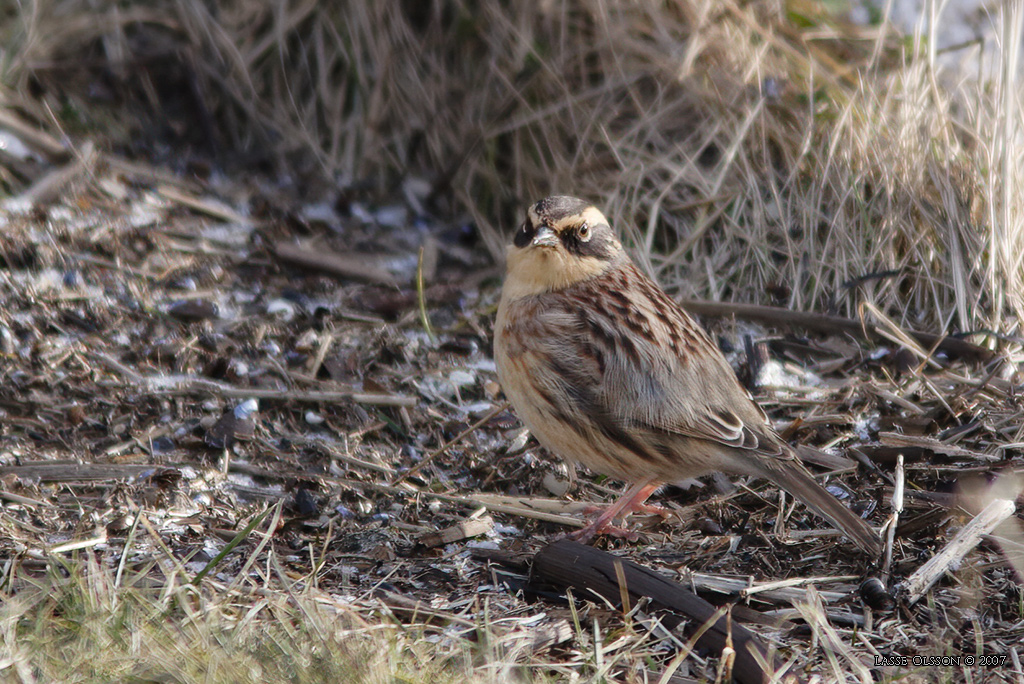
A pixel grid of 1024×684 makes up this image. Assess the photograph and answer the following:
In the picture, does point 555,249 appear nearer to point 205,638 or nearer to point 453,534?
point 453,534

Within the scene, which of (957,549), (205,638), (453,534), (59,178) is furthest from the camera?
(59,178)

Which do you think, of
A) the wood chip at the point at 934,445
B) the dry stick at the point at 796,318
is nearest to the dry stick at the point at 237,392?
the dry stick at the point at 796,318

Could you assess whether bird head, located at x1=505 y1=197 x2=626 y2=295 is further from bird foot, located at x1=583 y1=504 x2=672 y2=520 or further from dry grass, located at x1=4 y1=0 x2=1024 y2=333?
dry grass, located at x1=4 y1=0 x2=1024 y2=333

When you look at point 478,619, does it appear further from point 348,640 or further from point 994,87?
point 994,87

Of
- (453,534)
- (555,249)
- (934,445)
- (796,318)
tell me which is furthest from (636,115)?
(453,534)

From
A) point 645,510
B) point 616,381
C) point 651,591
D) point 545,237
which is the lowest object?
point 645,510

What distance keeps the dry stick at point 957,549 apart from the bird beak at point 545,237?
6.04 feet

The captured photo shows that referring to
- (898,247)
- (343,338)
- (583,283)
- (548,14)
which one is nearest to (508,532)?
(583,283)

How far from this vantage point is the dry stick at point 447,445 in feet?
14.9

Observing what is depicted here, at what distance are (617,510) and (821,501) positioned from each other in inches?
31.7

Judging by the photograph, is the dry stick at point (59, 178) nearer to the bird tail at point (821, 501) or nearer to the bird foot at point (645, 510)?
the bird foot at point (645, 510)

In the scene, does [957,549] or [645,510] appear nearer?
[957,549]

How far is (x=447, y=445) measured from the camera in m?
4.65

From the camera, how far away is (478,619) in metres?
3.58
